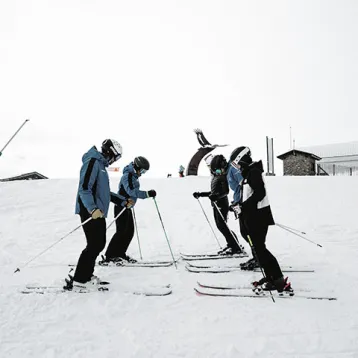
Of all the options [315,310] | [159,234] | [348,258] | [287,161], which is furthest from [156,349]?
[287,161]

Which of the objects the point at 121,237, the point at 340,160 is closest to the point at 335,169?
the point at 340,160

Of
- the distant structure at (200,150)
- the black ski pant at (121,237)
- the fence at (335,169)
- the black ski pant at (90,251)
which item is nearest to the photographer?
the black ski pant at (90,251)

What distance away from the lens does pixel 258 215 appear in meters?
4.16

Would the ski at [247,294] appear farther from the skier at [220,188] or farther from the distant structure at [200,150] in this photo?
the distant structure at [200,150]

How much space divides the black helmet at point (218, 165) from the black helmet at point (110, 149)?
2569 millimetres

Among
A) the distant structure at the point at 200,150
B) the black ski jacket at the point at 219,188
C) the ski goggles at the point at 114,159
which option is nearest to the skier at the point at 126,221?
the ski goggles at the point at 114,159

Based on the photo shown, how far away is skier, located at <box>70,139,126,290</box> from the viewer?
4.21 metres

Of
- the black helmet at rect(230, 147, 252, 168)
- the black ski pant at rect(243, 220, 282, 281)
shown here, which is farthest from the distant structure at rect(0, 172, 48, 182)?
the black ski pant at rect(243, 220, 282, 281)

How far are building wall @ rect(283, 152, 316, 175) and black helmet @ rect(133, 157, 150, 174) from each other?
29.3 meters

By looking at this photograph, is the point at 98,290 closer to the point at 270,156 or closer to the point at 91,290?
the point at 91,290

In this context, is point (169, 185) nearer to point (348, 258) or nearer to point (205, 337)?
point (348, 258)

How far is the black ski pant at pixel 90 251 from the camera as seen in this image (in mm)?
4215

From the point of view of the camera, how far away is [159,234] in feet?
30.4

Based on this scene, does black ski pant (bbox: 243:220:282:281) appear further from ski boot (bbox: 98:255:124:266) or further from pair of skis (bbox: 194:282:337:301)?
ski boot (bbox: 98:255:124:266)
